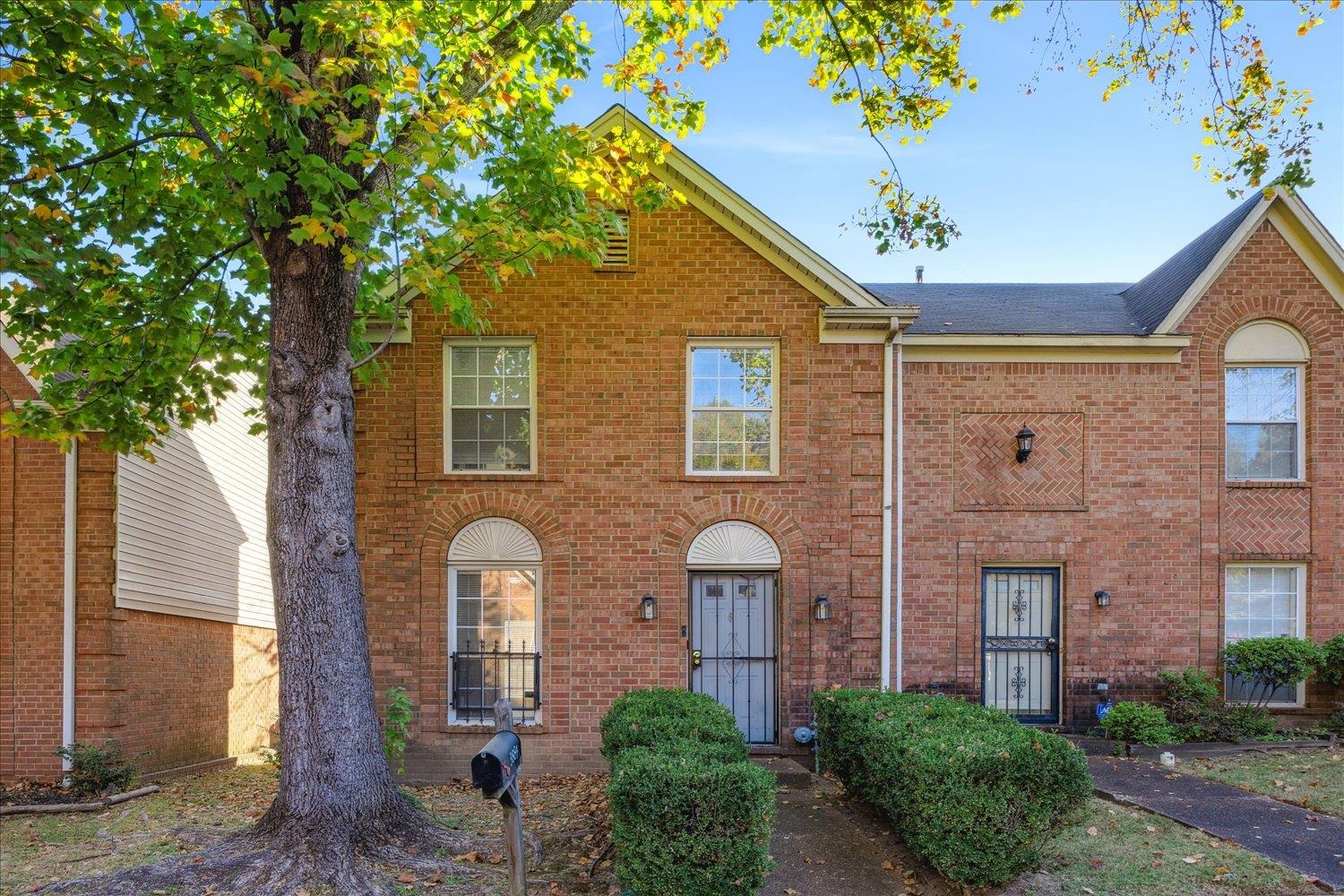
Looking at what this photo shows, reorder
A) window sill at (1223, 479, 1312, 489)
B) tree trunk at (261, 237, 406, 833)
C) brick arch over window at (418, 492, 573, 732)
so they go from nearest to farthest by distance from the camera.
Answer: tree trunk at (261, 237, 406, 833) → brick arch over window at (418, 492, 573, 732) → window sill at (1223, 479, 1312, 489)

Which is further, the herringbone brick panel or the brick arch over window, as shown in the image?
the herringbone brick panel

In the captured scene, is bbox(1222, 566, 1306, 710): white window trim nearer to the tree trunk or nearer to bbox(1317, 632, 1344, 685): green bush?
bbox(1317, 632, 1344, 685): green bush

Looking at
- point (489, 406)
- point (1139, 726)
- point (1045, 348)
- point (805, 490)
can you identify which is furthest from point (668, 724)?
point (1045, 348)

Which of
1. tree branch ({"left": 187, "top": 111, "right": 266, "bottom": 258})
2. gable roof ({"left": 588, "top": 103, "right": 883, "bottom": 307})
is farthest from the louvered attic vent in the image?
tree branch ({"left": 187, "top": 111, "right": 266, "bottom": 258})

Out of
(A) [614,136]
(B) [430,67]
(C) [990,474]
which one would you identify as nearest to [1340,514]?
(C) [990,474]

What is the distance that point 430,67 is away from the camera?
296 inches

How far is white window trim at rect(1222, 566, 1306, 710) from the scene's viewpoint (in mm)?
10938

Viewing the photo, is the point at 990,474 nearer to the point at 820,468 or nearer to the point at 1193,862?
the point at 820,468

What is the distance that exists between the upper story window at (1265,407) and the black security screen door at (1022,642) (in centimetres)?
296

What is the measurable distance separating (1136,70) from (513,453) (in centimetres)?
739

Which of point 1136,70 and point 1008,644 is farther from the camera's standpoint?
point 1008,644

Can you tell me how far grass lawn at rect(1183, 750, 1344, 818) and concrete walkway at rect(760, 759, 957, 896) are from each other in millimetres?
3988

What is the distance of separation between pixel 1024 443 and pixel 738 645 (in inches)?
170

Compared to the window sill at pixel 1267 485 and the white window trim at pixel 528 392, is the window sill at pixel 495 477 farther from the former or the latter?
the window sill at pixel 1267 485
